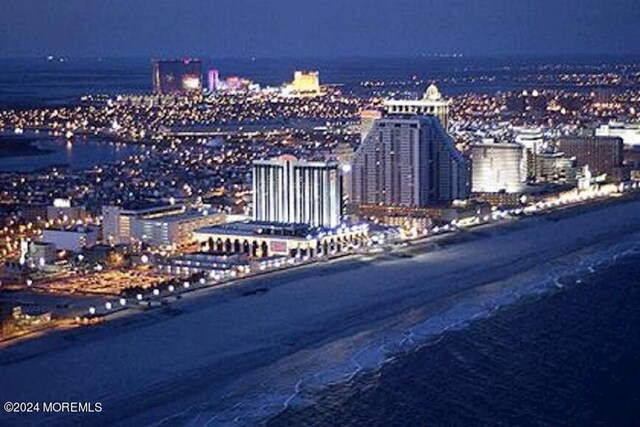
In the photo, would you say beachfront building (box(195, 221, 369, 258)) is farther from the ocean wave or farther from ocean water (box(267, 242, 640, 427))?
ocean water (box(267, 242, 640, 427))

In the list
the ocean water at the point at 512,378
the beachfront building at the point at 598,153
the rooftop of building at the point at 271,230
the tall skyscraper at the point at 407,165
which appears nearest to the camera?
the ocean water at the point at 512,378

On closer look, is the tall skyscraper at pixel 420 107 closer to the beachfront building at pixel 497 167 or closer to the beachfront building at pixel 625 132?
the beachfront building at pixel 497 167

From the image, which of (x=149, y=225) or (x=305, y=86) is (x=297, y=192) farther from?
(x=305, y=86)

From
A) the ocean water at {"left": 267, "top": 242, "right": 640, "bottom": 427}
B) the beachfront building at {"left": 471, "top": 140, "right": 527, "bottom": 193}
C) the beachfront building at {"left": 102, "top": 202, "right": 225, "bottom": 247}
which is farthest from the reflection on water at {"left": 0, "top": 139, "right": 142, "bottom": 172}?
the ocean water at {"left": 267, "top": 242, "right": 640, "bottom": 427}

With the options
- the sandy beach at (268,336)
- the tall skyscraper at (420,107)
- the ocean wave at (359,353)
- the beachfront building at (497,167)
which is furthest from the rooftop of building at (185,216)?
the tall skyscraper at (420,107)

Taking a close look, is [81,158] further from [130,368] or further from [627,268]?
[130,368]
